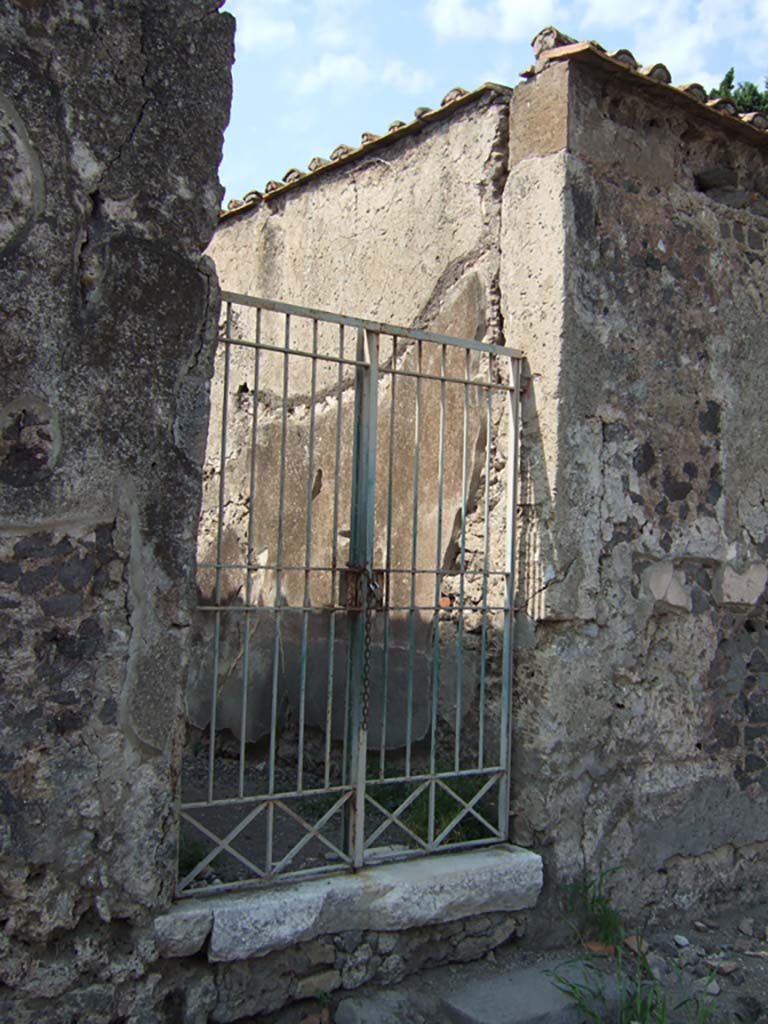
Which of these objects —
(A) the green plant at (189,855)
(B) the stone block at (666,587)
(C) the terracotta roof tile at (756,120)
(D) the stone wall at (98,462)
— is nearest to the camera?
(D) the stone wall at (98,462)

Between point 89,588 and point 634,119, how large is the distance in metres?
3.14

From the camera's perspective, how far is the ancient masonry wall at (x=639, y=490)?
4.07m

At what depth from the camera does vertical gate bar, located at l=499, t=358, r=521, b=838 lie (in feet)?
13.3

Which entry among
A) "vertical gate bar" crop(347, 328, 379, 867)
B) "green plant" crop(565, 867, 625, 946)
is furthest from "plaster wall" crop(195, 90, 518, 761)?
"green plant" crop(565, 867, 625, 946)

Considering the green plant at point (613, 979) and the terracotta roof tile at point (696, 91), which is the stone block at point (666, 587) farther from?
the terracotta roof tile at point (696, 91)

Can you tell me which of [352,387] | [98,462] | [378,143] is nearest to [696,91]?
[378,143]

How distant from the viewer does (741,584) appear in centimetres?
459

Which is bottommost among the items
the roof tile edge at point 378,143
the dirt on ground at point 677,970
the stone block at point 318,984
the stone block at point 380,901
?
the dirt on ground at point 677,970

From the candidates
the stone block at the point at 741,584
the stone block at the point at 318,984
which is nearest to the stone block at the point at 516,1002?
the stone block at the point at 318,984

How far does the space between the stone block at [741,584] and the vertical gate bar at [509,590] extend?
42.1 inches

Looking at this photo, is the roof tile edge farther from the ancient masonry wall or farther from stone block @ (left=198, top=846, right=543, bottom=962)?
stone block @ (left=198, top=846, right=543, bottom=962)

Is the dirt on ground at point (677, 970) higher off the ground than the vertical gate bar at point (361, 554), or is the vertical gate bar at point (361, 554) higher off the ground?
the vertical gate bar at point (361, 554)

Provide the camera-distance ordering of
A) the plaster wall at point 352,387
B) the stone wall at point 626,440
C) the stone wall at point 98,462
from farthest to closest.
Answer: the plaster wall at point 352,387 → the stone wall at point 626,440 → the stone wall at point 98,462

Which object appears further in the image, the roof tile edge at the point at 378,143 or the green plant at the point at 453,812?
the roof tile edge at the point at 378,143
